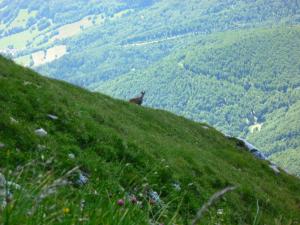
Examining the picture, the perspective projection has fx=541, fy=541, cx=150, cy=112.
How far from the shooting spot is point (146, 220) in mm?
6449

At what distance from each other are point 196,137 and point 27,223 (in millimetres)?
34611

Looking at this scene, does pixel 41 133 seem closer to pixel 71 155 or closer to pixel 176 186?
pixel 71 155

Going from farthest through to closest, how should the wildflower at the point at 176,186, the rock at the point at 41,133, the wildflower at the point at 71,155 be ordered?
the wildflower at the point at 176,186
the rock at the point at 41,133
the wildflower at the point at 71,155

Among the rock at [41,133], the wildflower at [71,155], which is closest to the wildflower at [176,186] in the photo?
the wildflower at [71,155]

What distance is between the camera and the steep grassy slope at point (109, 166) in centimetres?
658

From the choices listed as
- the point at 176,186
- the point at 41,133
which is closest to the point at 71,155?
the point at 41,133

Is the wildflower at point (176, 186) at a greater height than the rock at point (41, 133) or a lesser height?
lesser

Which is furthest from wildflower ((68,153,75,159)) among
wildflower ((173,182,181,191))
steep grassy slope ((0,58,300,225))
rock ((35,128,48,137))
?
wildflower ((173,182,181,191))

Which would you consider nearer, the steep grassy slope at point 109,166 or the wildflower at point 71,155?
the steep grassy slope at point 109,166

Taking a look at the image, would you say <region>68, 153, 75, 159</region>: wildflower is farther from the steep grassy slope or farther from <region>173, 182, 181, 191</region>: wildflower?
<region>173, 182, 181, 191</region>: wildflower

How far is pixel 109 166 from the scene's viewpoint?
1800 centimetres

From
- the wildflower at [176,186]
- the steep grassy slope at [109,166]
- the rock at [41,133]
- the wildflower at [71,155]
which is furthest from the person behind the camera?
the wildflower at [176,186]

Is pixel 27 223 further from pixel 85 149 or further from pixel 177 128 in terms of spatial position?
pixel 177 128

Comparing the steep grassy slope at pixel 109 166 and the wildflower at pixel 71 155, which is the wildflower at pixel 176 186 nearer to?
the steep grassy slope at pixel 109 166
